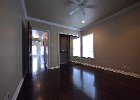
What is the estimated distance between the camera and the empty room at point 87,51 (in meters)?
2.33

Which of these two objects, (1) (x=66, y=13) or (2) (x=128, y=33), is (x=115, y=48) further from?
(1) (x=66, y=13)

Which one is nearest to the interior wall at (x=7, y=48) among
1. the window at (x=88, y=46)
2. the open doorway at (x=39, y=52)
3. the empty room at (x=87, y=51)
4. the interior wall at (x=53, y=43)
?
the empty room at (x=87, y=51)

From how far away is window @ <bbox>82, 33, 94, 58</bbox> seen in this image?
644 cm

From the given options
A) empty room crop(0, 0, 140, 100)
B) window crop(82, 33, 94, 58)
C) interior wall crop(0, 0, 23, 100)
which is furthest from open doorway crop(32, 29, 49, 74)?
interior wall crop(0, 0, 23, 100)

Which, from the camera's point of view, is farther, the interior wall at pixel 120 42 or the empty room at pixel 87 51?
the interior wall at pixel 120 42

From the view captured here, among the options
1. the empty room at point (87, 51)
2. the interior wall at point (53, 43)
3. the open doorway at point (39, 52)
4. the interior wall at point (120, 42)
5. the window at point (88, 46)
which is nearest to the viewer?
the empty room at point (87, 51)

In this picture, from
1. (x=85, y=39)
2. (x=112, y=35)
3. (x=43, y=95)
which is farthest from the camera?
(x=85, y=39)

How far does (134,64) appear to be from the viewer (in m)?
3.78

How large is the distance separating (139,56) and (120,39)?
1058mm

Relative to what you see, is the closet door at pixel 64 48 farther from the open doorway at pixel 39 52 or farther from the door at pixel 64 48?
the open doorway at pixel 39 52

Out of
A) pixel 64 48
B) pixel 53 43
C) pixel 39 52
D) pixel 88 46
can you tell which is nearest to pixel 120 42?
pixel 88 46

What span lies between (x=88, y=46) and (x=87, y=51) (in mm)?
355

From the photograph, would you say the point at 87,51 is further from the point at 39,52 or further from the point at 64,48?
the point at 39,52

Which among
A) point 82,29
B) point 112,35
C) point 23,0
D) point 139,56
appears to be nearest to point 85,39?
point 82,29
